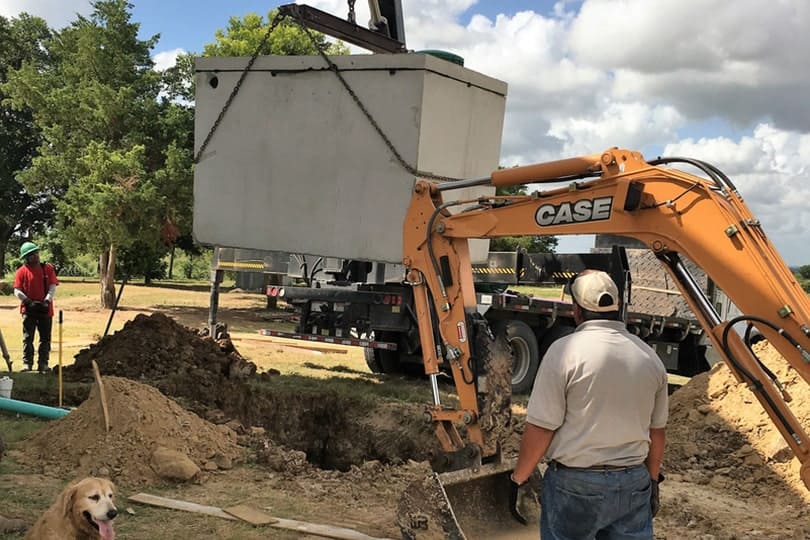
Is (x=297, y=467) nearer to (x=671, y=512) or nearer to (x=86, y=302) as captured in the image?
(x=671, y=512)

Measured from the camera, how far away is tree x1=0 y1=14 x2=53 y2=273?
102ft

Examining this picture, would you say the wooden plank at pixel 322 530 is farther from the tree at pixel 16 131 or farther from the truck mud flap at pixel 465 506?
the tree at pixel 16 131

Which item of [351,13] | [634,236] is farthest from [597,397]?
[351,13]

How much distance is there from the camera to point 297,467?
6762 millimetres

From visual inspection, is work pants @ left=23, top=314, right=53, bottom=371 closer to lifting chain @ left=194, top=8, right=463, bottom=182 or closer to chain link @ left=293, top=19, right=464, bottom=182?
lifting chain @ left=194, top=8, right=463, bottom=182

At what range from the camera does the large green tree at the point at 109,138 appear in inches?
708

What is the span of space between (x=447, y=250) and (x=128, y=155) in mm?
13944

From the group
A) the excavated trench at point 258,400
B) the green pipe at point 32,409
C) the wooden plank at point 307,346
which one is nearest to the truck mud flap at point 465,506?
the excavated trench at point 258,400

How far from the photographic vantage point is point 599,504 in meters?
3.12

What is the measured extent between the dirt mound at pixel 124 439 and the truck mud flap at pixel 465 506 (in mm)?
2558

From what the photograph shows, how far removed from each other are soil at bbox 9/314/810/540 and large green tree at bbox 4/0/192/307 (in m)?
8.10

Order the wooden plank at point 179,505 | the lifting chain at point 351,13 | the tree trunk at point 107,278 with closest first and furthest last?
the wooden plank at point 179,505
the lifting chain at point 351,13
the tree trunk at point 107,278

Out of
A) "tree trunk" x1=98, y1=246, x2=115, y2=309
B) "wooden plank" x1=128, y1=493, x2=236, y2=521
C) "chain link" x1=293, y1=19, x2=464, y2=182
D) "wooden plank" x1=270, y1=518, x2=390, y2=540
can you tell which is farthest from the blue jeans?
"tree trunk" x1=98, y1=246, x2=115, y2=309

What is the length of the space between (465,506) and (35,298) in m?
8.14
